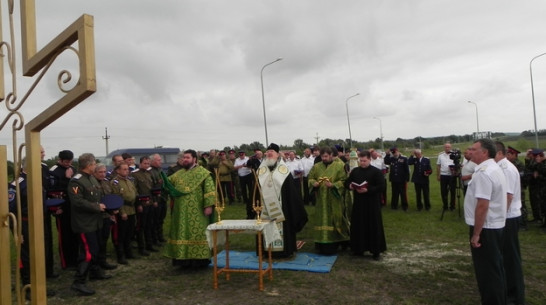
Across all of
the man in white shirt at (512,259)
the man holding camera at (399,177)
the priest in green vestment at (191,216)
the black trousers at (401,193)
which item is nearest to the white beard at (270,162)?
the priest in green vestment at (191,216)

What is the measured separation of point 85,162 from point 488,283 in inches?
204

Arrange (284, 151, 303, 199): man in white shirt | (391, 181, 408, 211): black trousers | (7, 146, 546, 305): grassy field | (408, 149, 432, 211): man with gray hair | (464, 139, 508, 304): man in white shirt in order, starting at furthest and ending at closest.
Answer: (284, 151, 303, 199): man in white shirt < (391, 181, 408, 211): black trousers < (408, 149, 432, 211): man with gray hair < (7, 146, 546, 305): grassy field < (464, 139, 508, 304): man in white shirt

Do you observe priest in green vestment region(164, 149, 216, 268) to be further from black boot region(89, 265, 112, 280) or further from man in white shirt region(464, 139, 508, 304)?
man in white shirt region(464, 139, 508, 304)

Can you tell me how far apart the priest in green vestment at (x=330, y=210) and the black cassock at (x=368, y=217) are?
0.32 metres

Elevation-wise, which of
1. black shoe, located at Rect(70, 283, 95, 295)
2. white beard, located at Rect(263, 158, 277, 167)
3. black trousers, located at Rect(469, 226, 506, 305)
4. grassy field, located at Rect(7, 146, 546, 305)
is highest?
white beard, located at Rect(263, 158, 277, 167)

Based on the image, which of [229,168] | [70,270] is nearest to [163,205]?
[70,270]

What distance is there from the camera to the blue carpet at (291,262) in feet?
21.0

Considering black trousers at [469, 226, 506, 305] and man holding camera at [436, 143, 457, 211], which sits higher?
man holding camera at [436, 143, 457, 211]

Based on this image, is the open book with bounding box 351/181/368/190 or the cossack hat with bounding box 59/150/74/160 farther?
the open book with bounding box 351/181/368/190

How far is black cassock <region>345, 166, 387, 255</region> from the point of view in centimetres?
682

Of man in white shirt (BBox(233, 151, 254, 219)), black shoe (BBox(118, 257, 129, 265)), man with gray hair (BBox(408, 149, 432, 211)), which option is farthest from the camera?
man in white shirt (BBox(233, 151, 254, 219))

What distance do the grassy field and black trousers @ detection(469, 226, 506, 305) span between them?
699mm

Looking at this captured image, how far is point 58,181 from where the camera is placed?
6543 mm

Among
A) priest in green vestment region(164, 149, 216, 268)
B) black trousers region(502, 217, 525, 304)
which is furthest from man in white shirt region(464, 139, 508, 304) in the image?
priest in green vestment region(164, 149, 216, 268)
